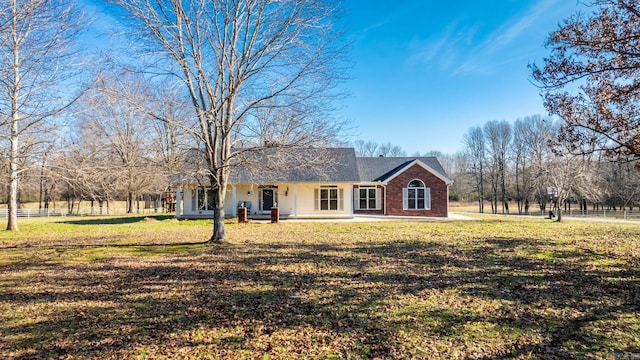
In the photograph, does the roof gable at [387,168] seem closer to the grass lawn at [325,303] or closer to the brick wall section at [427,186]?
the brick wall section at [427,186]

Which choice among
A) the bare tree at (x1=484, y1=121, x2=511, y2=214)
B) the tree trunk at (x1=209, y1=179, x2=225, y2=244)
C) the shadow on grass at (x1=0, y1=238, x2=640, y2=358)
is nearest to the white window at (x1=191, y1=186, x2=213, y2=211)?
the tree trunk at (x1=209, y1=179, x2=225, y2=244)

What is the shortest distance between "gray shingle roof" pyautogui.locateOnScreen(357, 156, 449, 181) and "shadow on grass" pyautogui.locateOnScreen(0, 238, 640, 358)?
1720cm

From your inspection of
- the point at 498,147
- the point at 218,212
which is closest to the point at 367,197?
the point at 218,212

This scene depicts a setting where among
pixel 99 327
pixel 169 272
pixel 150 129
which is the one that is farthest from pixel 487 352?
pixel 150 129

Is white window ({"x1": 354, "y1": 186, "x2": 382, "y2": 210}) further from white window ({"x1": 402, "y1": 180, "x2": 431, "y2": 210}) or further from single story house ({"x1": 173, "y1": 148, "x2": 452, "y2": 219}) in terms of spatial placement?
white window ({"x1": 402, "y1": 180, "x2": 431, "y2": 210})

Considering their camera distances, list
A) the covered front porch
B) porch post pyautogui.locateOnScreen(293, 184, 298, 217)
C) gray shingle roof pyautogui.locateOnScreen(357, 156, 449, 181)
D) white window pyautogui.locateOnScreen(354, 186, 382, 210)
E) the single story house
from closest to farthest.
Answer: porch post pyautogui.locateOnScreen(293, 184, 298, 217) < the single story house < the covered front porch < white window pyautogui.locateOnScreen(354, 186, 382, 210) < gray shingle roof pyautogui.locateOnScreen(357, 156, 449, 181)

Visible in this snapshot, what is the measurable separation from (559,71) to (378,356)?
7.74 metres

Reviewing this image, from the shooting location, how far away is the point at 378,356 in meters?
3.65

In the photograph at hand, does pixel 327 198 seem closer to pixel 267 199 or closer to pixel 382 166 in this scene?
pixel 267 199

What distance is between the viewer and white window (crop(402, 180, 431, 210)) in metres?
24.0

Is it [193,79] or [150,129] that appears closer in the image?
[193,79]

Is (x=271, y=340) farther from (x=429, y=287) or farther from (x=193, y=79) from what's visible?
(x=193, y=79)

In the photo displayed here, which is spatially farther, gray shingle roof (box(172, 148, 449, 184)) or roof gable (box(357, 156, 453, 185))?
roof gable (box(357, 156, 453, 185))

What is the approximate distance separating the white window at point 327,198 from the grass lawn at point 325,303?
1313cm
